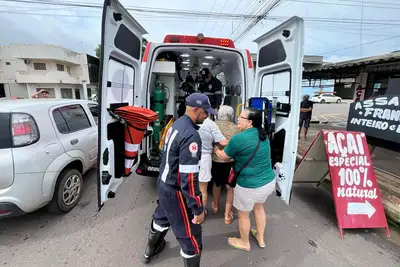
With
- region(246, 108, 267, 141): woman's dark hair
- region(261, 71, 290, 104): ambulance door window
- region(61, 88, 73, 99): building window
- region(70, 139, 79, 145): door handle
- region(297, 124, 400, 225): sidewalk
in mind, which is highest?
region(61, 88, 73, 99): building window

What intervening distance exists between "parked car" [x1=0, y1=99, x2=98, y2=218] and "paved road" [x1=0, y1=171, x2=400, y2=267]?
1.25 ft

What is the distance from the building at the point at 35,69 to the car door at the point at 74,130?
21.3 meters

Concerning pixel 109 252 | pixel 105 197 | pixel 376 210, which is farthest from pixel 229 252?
pixel 376 210

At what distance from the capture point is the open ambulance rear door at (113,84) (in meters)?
1.97

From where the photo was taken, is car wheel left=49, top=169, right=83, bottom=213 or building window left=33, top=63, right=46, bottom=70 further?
building window left=33, top=63, right=46, bottom=70

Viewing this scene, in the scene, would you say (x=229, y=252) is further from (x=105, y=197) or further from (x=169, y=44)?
(x=169, y=44)

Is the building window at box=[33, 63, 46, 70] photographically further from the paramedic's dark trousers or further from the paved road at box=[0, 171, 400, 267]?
the paramedic's dark trousers

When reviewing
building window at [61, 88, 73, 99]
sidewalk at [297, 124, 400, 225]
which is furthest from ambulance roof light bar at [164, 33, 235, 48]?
building window at [61, 88, 73, 99]

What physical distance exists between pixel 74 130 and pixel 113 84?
1389 mm

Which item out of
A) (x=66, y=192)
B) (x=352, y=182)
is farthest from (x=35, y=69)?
(x=352, y=182)

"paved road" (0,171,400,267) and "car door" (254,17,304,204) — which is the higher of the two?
"car door" (254,17,304,204)

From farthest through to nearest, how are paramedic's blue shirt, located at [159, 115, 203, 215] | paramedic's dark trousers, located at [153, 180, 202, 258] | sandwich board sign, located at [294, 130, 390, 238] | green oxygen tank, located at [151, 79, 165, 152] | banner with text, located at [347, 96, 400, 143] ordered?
green oxygen tank, located at [151, 79, 165, 152], banner with text, located at [347, 96, 400, 143], sandwich board sign, located at [294, 130, 390, 238], paramedic's dark trousers, located at [153, 180, 202, 258], paramedic's blue shirt, located at [159, 115, 203, 215]

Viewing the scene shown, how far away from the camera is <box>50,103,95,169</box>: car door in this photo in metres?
2.76

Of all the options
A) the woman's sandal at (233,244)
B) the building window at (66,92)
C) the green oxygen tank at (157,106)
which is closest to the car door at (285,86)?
the woman's sandal at (233,244)
